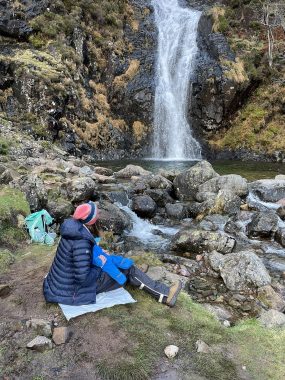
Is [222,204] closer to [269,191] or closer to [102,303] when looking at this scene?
[269,191]

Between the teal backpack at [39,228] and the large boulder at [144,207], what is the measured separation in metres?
3.95

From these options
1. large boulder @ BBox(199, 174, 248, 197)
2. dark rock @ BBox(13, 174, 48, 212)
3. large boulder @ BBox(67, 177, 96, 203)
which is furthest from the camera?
large boulder @ BBox(199, 174, 248, 197)

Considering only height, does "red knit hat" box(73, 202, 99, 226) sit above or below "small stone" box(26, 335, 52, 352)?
above

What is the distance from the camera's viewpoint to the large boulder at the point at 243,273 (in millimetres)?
6711

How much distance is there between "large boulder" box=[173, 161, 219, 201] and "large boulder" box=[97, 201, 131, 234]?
3360 mm

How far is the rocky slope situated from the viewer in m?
20.6

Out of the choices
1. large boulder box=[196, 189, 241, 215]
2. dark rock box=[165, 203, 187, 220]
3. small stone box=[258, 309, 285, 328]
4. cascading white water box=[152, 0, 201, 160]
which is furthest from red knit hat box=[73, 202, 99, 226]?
cascading white water box=[152, 0, 201, 160]

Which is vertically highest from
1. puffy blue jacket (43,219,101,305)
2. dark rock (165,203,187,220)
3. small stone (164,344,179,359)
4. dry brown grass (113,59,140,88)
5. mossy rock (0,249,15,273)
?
dry brown grass (113,59,140,88)

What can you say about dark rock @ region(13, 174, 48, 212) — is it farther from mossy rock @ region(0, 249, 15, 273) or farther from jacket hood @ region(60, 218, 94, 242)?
jacket hood @ region(60, 218, 94, 242)

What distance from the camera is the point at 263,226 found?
388 inches

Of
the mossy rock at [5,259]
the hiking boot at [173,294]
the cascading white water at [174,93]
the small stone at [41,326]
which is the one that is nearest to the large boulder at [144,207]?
the mossy rock at [5,259]

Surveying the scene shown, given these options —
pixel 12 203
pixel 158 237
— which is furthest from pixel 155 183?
pixel 12 203

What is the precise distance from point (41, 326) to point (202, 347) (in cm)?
185

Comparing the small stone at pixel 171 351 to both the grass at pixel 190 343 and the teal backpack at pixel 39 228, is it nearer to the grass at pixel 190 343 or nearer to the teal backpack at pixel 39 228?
the grass at pixel 190 343
